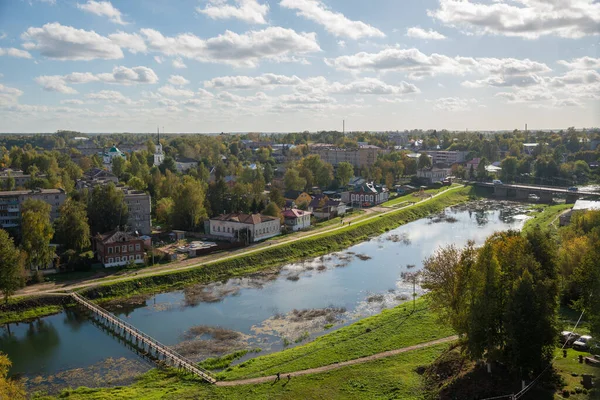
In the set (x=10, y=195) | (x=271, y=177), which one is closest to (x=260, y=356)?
(x=10, y=195)

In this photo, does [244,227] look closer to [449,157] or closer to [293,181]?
[293,181]

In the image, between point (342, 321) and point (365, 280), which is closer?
point (342, 321)

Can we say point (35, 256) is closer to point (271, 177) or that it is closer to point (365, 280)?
point (365, 280)

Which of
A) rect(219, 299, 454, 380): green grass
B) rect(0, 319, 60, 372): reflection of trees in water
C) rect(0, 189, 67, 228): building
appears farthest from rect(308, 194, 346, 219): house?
rect(0, 319, 60, 372): reflection of trees in water

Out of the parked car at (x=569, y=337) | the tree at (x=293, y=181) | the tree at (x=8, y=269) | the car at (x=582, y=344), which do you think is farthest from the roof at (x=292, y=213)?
the car at (x=582, y=344)

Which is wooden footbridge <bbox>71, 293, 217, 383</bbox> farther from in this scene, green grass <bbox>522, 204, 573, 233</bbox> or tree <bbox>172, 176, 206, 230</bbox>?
green grass <bbox>522, 204, 573, 233</bbox>
